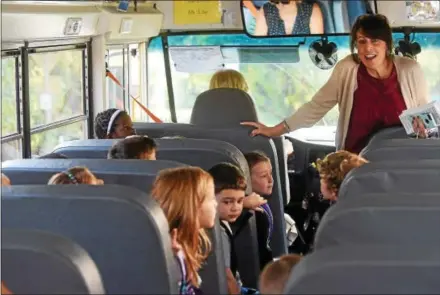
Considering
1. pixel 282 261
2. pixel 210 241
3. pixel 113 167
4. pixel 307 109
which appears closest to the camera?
pixel 282 261

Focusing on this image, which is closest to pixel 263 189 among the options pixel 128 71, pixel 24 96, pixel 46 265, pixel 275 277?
pixel 24 96

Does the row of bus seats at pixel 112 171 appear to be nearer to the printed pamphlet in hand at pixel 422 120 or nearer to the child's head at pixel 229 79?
the printed pamphlet in hand at pixel 422 120

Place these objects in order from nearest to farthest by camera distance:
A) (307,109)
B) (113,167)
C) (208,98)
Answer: (113,167) → (307,109) → (208,98)

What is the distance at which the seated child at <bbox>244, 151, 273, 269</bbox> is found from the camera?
441cm

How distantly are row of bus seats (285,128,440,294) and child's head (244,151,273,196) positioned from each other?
895 mm

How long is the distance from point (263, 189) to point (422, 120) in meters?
0.87

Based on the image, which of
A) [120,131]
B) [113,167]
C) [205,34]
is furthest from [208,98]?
[113,167]

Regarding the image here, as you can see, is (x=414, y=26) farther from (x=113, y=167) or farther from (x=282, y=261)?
(x=282, y=261)

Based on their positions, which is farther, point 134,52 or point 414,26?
point 134,52

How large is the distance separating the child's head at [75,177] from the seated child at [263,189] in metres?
1.44

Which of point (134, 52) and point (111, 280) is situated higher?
point (134, 52)

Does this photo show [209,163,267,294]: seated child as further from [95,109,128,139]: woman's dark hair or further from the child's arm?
[95,109,128,139]: woman's dark hair

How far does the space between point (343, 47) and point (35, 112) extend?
2.50m

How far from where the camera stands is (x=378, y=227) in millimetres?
2496
